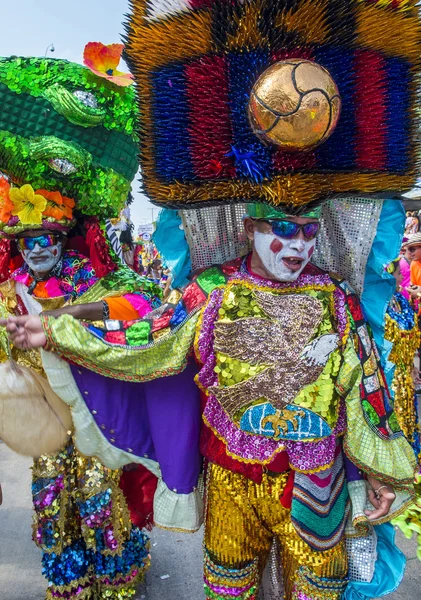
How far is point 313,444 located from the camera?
171cm

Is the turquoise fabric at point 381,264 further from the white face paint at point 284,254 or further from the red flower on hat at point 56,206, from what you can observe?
the red flower on hat at point 56,206

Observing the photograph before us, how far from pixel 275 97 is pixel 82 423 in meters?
1.30

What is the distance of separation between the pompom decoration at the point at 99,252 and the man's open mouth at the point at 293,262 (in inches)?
42.2

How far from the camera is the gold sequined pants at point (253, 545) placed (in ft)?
5.87

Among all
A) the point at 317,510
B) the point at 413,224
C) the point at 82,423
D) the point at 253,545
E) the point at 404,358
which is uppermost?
the point at 413,224

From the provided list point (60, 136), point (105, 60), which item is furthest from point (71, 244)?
point (105, 60)

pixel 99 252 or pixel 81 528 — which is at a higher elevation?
pixel 99 252

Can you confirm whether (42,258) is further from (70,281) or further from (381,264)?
(381,264)

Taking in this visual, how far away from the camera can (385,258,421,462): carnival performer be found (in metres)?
2.54

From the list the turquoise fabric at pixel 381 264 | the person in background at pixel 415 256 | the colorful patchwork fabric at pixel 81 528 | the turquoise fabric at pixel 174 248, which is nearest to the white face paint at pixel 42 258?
the turquoise fabric at pixel 174 248

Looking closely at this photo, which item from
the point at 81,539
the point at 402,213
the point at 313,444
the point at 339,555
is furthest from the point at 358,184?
the point at 81,539

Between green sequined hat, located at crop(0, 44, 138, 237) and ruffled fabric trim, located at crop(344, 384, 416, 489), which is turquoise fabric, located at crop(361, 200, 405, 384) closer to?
ruffled fabric trim, located at crop(344, 384, 416, 489)

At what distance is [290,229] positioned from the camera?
1.65 m

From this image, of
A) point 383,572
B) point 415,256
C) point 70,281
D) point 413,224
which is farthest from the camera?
point 413,224
